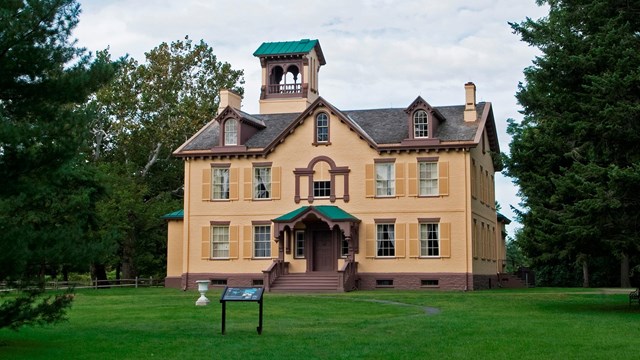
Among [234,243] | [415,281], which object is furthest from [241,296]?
[234,243]

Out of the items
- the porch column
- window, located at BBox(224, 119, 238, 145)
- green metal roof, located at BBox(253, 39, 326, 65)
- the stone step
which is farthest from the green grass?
green metal roof, located at BBox(253, 39, 326, 65)

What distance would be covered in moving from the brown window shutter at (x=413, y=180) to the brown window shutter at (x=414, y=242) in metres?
1.56

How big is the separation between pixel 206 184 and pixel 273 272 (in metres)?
6.84

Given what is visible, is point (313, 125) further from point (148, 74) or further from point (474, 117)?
point (148, 74)

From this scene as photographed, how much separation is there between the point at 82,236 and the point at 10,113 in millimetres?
2781

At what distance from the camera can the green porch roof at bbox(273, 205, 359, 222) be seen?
4091cm

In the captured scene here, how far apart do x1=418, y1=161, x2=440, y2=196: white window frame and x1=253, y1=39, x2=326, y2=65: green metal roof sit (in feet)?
40.4

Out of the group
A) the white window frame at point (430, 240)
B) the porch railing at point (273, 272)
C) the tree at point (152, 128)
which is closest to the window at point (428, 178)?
the white window frame at point (430, 240)

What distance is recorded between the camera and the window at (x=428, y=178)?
1642 inches

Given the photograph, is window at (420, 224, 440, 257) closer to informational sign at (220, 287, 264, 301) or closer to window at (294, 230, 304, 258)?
window at (294, 230, 304, 258)

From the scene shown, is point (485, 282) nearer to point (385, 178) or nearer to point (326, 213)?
point (385, 178)

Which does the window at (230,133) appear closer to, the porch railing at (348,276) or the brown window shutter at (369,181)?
the brown window shutter at (369,181)

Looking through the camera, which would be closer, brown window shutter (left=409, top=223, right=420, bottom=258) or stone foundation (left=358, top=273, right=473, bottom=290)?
stone foundation (left=358, top=273, right=473, bottom=290)

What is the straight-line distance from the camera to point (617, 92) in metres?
24.3
